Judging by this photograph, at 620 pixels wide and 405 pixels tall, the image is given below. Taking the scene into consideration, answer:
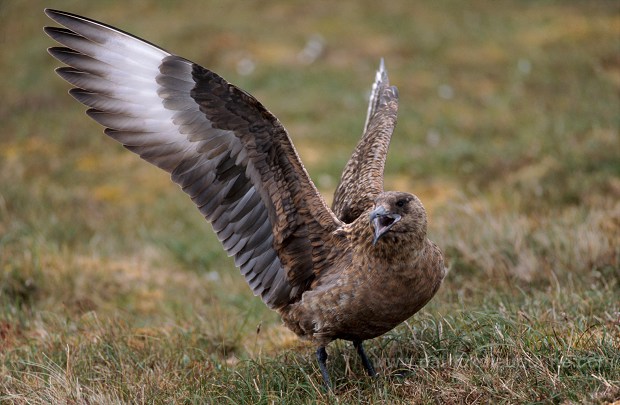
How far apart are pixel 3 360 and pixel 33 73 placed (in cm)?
958

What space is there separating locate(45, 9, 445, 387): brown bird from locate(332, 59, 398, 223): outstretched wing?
43cm

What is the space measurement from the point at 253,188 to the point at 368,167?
2.96 ft

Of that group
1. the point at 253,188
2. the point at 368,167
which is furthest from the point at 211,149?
the point at 368,167

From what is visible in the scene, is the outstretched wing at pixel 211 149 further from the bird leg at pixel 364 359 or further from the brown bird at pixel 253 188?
the bird leg at pixel 364 359

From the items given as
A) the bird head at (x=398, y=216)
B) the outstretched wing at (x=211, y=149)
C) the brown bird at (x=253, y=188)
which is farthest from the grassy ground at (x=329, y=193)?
the bird head at (x=398, y=216)

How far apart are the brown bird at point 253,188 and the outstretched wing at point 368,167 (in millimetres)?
435

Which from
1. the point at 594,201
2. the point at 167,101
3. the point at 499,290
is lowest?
the point at 499,290

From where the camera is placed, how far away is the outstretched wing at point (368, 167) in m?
4.23

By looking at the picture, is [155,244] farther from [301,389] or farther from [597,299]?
[597,299]

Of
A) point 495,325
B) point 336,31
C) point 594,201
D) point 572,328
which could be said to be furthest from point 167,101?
point 336,31

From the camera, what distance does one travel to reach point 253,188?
3.83m

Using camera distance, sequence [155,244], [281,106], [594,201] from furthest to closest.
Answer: [281,106] < [155,244] < [594,201]

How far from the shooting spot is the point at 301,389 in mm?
3625

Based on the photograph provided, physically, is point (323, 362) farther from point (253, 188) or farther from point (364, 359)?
point (253, 188)
